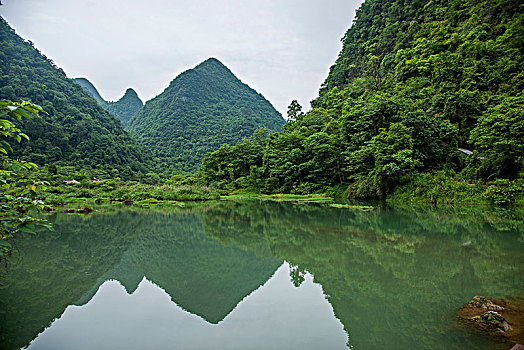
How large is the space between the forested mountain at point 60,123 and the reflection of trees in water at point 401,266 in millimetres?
37522

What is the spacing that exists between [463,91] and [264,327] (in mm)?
22728

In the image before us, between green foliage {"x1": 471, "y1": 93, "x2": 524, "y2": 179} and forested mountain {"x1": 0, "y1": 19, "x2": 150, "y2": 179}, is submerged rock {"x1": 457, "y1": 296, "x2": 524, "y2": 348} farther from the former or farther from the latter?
forested mountain {"x1": 0, "y1": 19, "x2": 150, "y2": 179}

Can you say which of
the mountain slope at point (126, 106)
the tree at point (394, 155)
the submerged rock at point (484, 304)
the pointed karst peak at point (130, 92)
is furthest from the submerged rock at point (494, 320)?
the pointed karst peak at point (130, 92)

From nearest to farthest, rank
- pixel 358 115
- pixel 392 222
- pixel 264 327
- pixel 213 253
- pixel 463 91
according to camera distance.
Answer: pixel 264 327 → pixel 213 253 → pixel 392 222 → pixel 463 91 → pixel 358 115

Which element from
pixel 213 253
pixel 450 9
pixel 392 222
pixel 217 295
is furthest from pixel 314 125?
pixel 217 295

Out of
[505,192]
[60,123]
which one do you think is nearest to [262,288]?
[505,192]

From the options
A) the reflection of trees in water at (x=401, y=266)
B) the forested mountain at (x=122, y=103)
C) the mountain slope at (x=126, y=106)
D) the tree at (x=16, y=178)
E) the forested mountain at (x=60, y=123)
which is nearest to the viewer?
the tree at (x=16, y=178)

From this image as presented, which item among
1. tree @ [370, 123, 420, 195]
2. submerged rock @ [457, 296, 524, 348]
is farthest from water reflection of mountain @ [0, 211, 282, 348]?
tree @ [370, 123, 420, 195]

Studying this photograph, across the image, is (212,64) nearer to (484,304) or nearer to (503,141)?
(503,141)

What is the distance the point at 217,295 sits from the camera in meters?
4.24

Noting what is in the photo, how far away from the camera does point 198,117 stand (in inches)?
2982

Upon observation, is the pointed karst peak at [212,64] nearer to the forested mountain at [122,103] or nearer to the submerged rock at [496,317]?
the forested mountain at [122,103]

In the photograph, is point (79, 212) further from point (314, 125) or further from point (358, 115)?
point (314, 125)

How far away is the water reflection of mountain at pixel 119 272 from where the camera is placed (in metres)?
3.66
